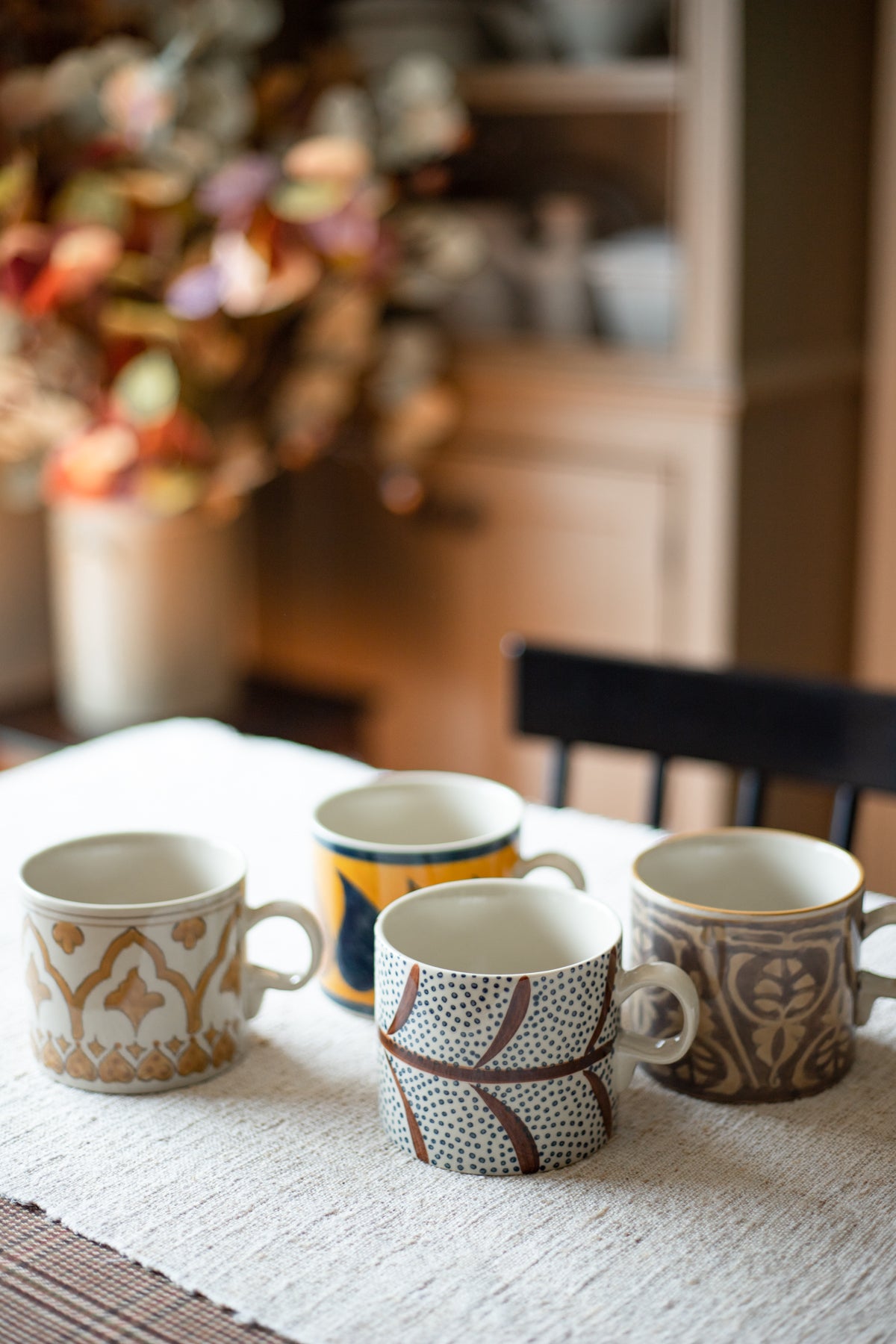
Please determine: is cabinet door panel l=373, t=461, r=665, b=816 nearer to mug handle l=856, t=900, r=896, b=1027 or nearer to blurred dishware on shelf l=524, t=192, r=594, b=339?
blurred dishware on shelf l=524, t=192, r=594, b=339

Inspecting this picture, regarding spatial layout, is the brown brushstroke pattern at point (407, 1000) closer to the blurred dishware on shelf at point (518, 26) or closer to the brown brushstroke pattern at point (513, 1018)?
the brown brushstroke pattern at point (513, 1018)

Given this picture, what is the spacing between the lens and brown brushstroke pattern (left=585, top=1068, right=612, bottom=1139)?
23.6 inches

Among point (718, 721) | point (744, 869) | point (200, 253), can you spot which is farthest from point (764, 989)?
point (200, 253)

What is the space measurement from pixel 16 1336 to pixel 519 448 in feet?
5.55

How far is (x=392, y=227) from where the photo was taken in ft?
6.24

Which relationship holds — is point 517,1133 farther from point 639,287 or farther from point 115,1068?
point 639,287

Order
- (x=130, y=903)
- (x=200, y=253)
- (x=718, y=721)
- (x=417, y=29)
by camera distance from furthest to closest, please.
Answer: (x=417, y=29)
(x=200, y=253)
(x=718, y=721)
(x=130, y=903)

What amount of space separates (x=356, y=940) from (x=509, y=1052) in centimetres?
16

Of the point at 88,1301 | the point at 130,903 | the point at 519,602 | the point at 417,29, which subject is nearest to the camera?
the point at 88,1301

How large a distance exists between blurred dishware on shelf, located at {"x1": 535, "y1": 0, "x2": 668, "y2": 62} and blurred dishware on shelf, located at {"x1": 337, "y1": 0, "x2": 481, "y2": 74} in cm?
12

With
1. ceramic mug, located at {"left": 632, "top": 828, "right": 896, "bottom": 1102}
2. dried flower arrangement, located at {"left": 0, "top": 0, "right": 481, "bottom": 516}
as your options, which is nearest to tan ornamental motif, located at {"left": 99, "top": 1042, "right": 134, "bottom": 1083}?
ceramic mug, located at {"left": 632, "top": 828, "right": 896, "bottom": 1102}

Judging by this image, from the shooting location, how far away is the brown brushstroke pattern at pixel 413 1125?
0.60 m

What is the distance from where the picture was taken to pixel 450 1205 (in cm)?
57

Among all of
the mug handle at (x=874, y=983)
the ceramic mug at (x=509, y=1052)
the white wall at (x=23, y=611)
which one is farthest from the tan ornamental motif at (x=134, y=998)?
the white wall at (x=23, y=611)
